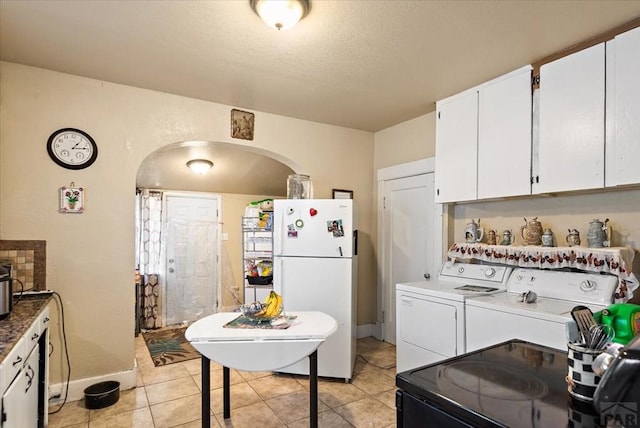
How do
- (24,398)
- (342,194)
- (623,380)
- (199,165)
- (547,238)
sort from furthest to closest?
(199,165), (342,194), (547,238), (24,398), (623,380)

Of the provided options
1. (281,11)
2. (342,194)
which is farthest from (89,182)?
(342,194)

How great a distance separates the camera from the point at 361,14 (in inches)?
76.4

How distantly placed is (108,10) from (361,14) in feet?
4.51

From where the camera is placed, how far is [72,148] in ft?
8.94

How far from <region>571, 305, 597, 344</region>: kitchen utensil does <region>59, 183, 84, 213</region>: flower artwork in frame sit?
313 centimetres

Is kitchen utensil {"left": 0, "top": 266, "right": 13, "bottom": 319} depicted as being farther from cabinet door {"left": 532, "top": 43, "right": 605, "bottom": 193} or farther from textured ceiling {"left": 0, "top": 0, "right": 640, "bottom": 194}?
cabinet door {"left": 532, "top": 43, "right": 605, "bottom": 193}

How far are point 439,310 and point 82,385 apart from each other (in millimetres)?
2784

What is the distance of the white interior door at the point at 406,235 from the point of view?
142 inches

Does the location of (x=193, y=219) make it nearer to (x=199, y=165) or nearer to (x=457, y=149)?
(x=199, y=165)

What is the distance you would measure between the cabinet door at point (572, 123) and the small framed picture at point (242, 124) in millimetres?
2442

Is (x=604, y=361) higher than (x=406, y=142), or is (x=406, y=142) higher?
(x=406, y=142)

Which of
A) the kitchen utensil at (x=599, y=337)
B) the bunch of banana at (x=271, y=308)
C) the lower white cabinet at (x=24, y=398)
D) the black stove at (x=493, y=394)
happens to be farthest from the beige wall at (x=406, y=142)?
the lower white cabinet at (x=24, y=398)

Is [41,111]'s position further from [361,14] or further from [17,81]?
[361,14]

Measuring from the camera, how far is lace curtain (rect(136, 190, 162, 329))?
492 cm
